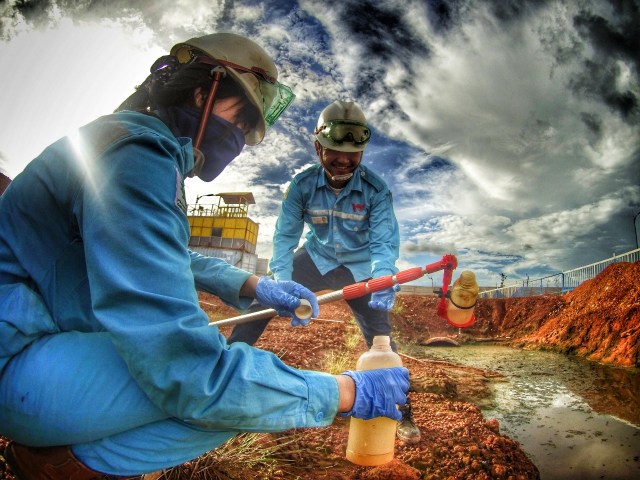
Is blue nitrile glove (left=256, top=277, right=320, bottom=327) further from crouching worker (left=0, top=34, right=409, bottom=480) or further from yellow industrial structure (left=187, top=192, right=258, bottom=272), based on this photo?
yellow industrial structure (left=187, top=192, right=258, bottom=272)

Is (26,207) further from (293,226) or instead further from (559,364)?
(559,364)

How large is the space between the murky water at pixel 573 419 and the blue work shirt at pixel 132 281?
2822 mm

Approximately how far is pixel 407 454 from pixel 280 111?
2746 millimetres

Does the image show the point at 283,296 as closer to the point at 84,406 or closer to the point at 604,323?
the point at 84,406

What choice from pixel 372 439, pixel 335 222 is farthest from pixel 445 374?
pixel 372 439

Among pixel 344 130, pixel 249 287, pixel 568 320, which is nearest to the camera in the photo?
pixel 249 287

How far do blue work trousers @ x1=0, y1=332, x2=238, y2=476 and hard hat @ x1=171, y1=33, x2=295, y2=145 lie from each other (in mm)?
1278

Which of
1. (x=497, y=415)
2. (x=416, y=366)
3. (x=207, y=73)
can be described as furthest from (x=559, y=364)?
(x=207, y=73)

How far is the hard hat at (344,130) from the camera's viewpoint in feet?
12.6

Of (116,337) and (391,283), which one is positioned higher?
(391,283)

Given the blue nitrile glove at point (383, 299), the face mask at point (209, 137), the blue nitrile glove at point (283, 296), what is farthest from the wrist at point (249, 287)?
the blue nitrile glove at point (383, 299)

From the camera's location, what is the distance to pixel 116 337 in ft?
2.89

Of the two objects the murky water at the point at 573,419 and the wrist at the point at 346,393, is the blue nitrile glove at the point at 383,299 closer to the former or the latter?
the murky water at the point at 573,419

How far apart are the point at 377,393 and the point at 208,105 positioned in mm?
1350
